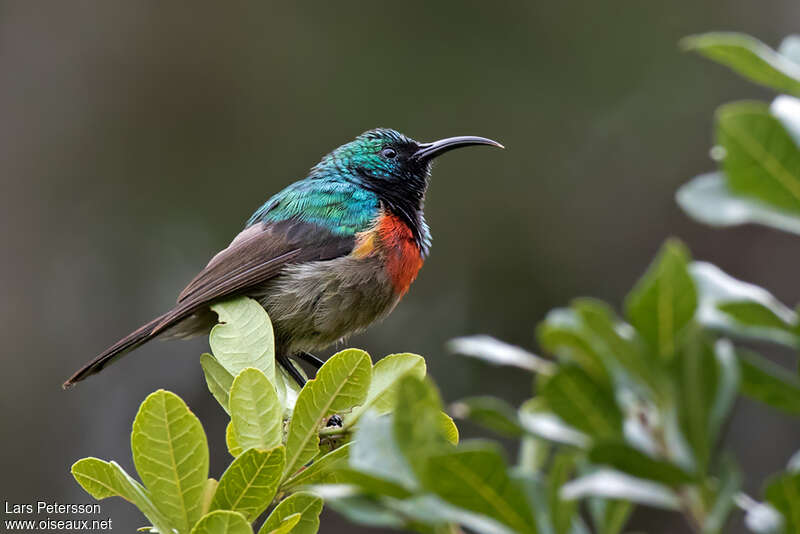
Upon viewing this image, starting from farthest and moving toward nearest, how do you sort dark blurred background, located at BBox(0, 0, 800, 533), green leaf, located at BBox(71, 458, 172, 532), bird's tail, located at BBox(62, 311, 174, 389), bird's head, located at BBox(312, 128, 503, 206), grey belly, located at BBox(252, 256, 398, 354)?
dark blurred background, located at BBox(0, 0, 800, 533), bird's head, located at BBox(312, 128, 503, 206), grey belly, located at BBox(252, 256, 398, 354), bird's tail, located at BBox(62, 311, 174, 389), green leaf, located at BBox(71, 458, 172, 532)

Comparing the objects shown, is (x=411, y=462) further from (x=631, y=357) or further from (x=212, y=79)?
(x=212, y=79)

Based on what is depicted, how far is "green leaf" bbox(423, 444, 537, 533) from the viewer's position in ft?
2.88

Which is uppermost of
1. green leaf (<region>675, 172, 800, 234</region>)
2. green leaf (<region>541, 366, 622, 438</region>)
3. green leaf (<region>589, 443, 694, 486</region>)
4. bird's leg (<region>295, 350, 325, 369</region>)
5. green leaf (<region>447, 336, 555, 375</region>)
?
green leaf (<region>675, 172, 800, 234</region>)

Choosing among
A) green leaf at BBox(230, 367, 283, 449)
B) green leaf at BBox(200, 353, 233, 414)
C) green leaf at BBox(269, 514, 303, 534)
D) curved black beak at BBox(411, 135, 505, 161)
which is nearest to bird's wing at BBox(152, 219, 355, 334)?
curved black beak at BBox(411, 135, 505, 161)

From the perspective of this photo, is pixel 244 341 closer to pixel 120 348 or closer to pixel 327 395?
pixel 327 395

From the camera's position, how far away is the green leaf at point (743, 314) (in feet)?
2.95

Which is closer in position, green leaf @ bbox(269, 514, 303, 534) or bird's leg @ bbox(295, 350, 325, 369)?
green leaf @ bbox(269, 514, 303, 534)

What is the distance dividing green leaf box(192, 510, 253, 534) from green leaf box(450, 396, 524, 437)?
756 millimetres

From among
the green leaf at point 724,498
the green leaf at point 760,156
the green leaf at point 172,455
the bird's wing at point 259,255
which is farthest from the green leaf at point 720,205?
the bird's wing at point 259,255

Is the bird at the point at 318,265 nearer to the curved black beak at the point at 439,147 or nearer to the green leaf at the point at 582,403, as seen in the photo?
the curved black beak at the point at 439,147

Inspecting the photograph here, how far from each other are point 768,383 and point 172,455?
112 centimetres

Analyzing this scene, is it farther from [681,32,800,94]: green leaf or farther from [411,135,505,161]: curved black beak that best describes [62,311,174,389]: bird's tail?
[681,32,800,94]: green leaf

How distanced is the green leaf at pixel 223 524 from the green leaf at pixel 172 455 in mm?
186

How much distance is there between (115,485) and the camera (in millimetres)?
1886
